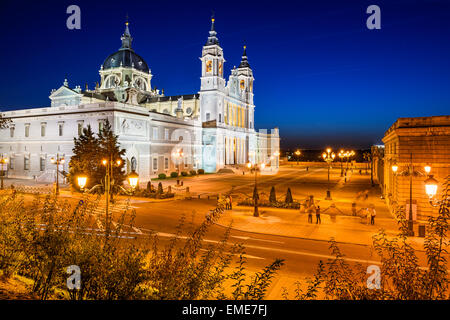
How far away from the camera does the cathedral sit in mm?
44469

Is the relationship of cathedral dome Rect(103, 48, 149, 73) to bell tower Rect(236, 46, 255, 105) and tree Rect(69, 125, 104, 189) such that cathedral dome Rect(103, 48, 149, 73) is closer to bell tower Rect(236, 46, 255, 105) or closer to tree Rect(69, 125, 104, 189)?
bell tower Rect(236, 46, 255, 105)

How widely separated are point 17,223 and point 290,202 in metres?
20.0

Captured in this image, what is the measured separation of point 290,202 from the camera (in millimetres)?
24875

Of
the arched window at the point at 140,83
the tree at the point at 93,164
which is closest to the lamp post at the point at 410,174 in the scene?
→ the tree at the point at 93,164

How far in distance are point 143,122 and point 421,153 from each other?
1455 inches

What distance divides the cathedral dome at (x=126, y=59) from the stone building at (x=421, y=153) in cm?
6630

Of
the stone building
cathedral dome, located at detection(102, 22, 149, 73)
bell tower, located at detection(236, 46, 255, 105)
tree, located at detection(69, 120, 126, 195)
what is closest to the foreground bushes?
the stone building

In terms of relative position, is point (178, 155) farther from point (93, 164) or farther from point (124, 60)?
point (124, 60)

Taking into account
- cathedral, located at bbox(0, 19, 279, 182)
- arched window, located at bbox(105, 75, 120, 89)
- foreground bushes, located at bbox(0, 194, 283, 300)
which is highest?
arched window, located at bbox(105, 75, 120, 89)

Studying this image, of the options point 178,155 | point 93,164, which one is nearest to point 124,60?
point 178,155

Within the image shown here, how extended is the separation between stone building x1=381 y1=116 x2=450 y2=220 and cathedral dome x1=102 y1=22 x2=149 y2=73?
66302 millimetres

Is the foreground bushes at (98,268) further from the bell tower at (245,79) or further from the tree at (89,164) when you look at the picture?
the bell tower at (245,79)

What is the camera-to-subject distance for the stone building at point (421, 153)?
63.1 ft
